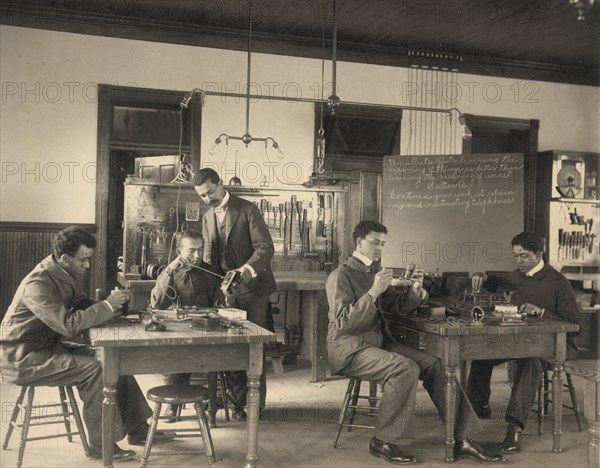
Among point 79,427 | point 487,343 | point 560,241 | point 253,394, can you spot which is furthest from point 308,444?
point 560,241

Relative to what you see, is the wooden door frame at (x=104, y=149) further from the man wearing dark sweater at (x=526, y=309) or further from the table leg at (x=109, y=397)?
the man wearing dark sweater at (x=526, y=309)

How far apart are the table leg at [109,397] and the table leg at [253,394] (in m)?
0.68

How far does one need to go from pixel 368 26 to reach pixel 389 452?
489 centimetres

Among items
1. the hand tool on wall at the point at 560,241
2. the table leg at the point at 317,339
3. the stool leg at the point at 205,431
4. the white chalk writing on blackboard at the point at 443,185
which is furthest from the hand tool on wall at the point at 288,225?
the stool leg at the point at 205,431

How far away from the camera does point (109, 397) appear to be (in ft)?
11.3

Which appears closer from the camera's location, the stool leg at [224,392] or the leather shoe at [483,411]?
the stool leg at [224,392]

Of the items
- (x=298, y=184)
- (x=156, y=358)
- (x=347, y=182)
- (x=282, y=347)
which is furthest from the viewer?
(x=347, y=182)

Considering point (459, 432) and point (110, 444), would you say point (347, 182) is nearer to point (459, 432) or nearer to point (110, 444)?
point (459, 432)

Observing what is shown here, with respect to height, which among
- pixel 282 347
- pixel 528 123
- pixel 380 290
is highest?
pixel 528 123

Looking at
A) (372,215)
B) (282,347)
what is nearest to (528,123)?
(372,215)

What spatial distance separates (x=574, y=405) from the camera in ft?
15.6

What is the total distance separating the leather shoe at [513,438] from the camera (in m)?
4.25

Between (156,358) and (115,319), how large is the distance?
616mm

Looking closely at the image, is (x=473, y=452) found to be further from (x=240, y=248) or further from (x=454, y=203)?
(x=454, y=203)
